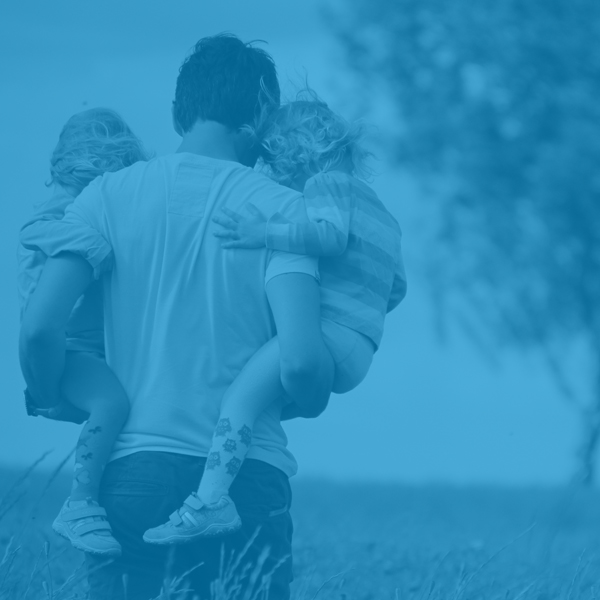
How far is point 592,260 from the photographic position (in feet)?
39.1

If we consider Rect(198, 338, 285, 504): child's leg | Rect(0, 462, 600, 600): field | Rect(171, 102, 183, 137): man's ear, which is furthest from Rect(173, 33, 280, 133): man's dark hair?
Rect(0, 462, 600, 600): field

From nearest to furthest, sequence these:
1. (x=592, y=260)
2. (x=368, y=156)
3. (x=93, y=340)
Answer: (x=93, y=340) → (x=368, y=156) → (x=592, y=260)

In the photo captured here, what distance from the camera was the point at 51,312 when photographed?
207cm

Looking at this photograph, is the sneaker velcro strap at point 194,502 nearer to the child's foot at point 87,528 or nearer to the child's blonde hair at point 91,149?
the child's foot at point 87,528

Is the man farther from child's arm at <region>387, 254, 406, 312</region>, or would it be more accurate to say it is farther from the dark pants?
child's arm at <region>387, 254, 406, 312</region>

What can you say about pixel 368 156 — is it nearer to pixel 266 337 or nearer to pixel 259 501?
pixel 266 337

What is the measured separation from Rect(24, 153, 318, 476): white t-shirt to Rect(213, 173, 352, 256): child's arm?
0.03m

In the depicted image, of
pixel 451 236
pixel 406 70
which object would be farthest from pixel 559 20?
pixel 451 236

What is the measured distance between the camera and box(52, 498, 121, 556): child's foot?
2115 mm

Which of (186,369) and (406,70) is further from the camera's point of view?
(406,70)

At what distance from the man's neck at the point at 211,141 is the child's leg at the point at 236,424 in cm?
44

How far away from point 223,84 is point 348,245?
454 mm

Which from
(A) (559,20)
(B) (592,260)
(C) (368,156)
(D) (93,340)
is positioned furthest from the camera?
(B) (592,260)

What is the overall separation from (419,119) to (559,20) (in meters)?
1.77
